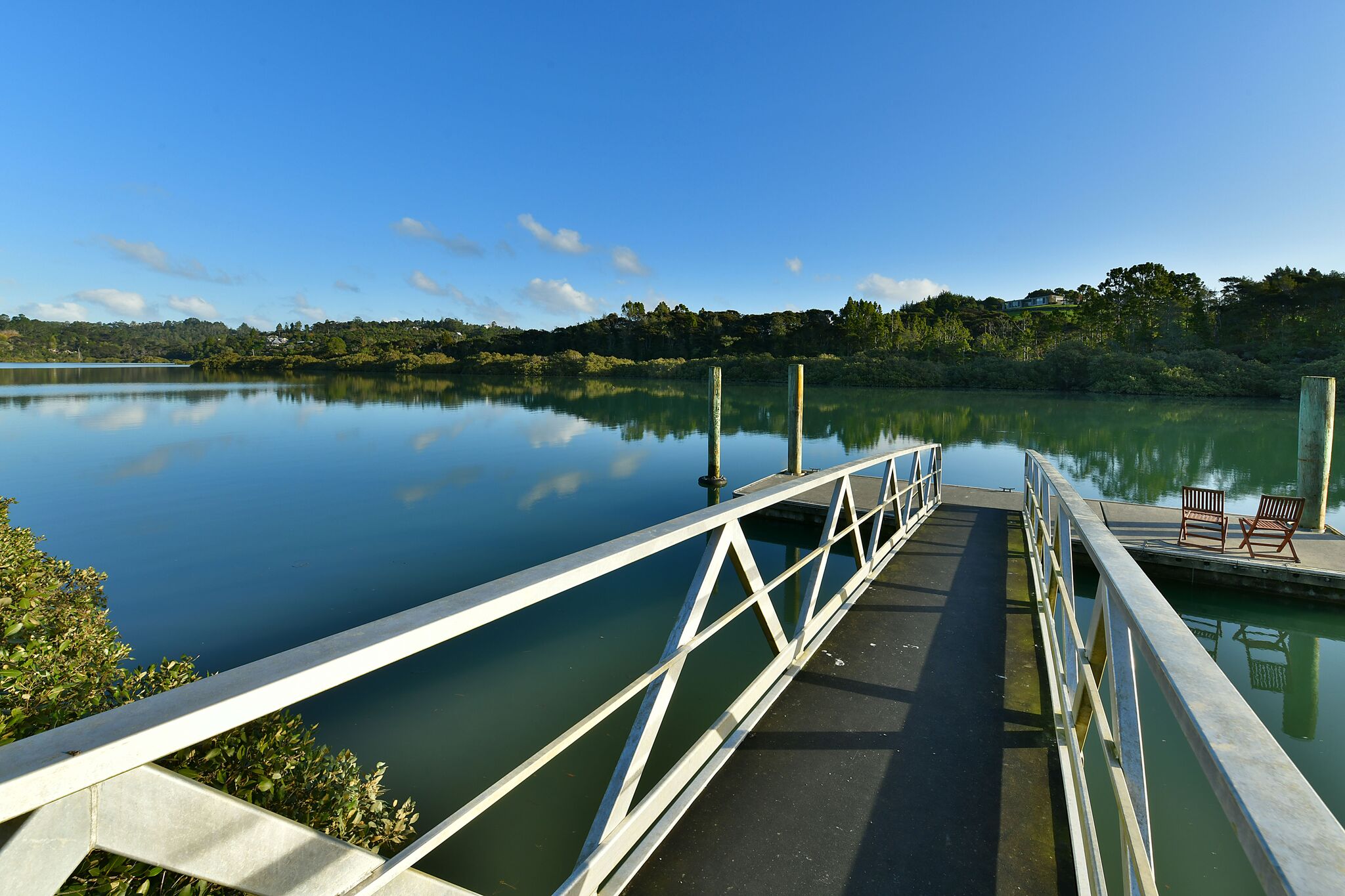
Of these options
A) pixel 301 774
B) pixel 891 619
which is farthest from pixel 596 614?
pixel 301 774

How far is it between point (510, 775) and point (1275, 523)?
9.53 metres

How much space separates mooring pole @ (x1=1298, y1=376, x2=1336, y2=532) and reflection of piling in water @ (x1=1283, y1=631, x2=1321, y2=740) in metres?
2.88

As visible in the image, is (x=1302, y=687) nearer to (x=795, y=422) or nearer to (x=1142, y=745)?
(x=1142, y=745)

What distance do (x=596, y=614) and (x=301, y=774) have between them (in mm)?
3904

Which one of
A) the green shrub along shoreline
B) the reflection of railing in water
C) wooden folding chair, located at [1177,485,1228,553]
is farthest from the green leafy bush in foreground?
the green shrub along shoreline

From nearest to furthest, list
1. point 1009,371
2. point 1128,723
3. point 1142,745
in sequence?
1. point 1128,723
2. point 1142,745
3. point 1009,371

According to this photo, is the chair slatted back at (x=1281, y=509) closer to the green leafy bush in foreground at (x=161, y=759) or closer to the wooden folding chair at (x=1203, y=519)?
the wooden folding chair at (x=1203, y=519)

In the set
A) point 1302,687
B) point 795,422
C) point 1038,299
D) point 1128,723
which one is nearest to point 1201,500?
point 1302,687

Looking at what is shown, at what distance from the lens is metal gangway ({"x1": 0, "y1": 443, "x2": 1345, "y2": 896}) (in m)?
0.59

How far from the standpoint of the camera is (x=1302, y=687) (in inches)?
193

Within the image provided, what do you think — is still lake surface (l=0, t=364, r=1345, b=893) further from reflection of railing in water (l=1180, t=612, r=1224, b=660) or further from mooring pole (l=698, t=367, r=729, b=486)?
mooring pole (l=698, t=367, r=729, b=486)

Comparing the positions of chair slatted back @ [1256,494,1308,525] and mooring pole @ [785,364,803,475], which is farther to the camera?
mooring pole @ [785,364,803,475]

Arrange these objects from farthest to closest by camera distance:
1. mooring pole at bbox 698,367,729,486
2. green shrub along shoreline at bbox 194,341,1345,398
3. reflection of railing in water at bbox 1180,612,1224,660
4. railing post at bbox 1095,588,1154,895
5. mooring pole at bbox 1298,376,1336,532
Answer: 1. green shrub along shoreline at bbox 194,341,1345,398
2. mooring pole at bbox 698,367,729,486
3. mooring pole at bbox 1298,376,1336,532
4. reflection of railing in water at bbox 1180,612,1224,660
5. railing post at bbox 1095,588,1154,895

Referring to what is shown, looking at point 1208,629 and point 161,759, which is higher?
point 161,759
